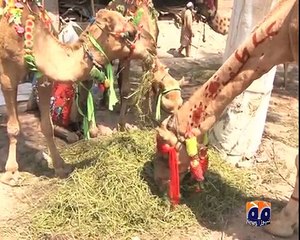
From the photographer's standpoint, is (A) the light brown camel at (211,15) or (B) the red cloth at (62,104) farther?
(A) the light brown camel at (211,15)

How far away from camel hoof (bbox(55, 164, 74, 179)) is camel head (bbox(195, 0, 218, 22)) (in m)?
7.43

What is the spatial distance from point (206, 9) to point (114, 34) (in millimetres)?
7716

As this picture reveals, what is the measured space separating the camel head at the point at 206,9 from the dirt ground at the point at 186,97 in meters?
2.60

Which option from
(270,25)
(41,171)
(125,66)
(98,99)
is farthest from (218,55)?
(270,25)

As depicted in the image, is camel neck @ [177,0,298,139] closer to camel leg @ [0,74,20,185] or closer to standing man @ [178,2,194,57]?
camel leg @ [0,74,20,185]

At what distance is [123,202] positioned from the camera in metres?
4.48

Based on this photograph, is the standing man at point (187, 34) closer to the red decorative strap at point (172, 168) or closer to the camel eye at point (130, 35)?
the camel eye at point (130, 35)

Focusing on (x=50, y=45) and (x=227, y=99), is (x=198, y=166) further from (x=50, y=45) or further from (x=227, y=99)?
(x=50, y=45)

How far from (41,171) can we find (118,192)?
1.17 metres

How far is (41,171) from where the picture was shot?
5.38 m

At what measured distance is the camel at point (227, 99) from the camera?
3.87 m

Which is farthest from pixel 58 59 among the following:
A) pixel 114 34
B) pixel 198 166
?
pixel 198 166

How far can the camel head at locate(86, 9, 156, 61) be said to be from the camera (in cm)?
470

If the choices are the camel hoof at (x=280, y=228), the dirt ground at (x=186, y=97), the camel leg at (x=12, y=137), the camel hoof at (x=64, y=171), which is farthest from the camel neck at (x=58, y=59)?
the camel hoof at (x=280, y=228)
